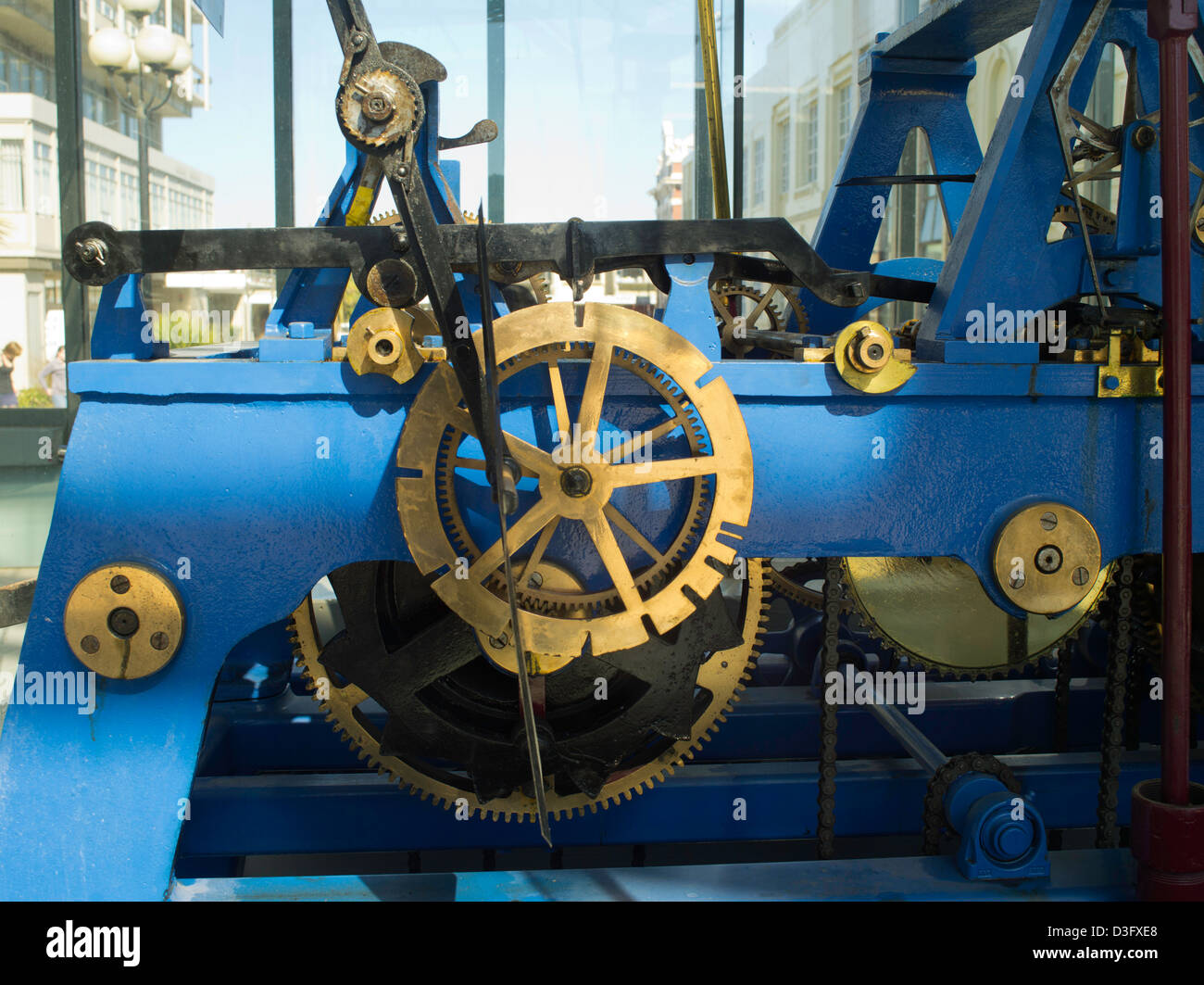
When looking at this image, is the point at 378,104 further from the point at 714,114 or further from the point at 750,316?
the point at 750,316

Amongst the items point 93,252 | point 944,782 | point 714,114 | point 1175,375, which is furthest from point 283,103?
point 1175,375

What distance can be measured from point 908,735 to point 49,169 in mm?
7144

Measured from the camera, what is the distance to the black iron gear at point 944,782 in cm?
253

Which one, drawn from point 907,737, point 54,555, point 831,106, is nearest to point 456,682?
point 54,555

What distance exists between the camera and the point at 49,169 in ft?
24.2

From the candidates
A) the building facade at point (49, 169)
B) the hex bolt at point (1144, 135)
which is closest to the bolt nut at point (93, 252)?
the hex bolt at point (1144, 135)

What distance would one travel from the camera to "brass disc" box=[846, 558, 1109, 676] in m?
2.85

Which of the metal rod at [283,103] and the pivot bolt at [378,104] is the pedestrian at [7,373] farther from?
the pivot bolt at [378,104]

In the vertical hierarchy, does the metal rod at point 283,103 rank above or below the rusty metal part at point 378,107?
above

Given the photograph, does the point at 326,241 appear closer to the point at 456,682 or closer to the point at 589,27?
the point at 456,682

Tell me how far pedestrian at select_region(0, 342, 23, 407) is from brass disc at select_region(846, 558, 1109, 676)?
701 centimetres

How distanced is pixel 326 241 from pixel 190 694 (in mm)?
981

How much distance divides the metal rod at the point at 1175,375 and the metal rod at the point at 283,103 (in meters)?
6.30

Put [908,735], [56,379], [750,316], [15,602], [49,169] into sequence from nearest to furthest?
1. [15,602]
2. [908,735]
3. [750,316]
4. [49,169]
5. [56,379]
